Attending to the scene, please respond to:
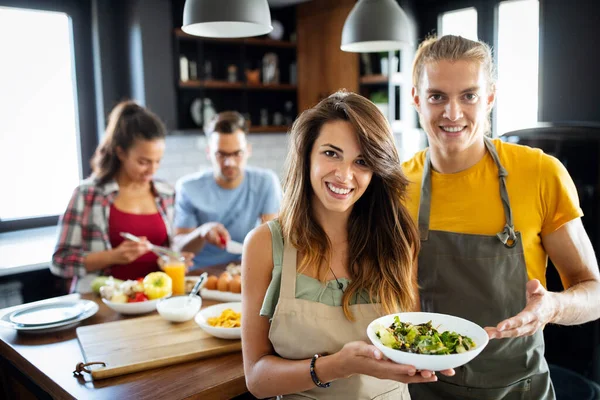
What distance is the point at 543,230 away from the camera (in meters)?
1.76

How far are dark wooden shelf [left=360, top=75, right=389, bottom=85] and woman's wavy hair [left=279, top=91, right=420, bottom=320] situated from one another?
10.7ft

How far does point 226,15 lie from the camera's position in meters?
2.04

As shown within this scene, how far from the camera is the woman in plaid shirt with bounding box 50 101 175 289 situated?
2.75 meters

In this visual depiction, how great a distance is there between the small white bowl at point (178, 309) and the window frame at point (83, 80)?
2780mm

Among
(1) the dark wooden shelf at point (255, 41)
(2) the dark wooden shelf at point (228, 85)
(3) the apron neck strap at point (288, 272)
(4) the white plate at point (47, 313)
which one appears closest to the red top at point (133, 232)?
(4) the white plate at point (47, 313)

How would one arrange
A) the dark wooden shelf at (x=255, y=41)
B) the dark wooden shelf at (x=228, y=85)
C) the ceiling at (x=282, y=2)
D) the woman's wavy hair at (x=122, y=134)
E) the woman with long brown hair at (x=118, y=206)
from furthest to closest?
the ceiling at (x=282, y=2), the dark wooden shelf at (x=255, y=41), the dark wooden shelf at (x=228, y=85), the woman's wavy hair at (x=122, y=134), the woman with long brown hair at (x=118, y=206)

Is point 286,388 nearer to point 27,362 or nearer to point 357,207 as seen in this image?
point 357,207

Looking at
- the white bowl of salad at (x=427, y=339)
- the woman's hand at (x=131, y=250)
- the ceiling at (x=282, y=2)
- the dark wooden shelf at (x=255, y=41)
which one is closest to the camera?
the white bowl of salad at (x=427, y=339)

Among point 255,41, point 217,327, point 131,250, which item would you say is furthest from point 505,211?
point 255,41

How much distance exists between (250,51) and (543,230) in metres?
4.48

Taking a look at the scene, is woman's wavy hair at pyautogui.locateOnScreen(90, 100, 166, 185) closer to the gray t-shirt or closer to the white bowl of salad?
the gray t-shirt

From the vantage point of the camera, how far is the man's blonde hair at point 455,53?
5.83 ft

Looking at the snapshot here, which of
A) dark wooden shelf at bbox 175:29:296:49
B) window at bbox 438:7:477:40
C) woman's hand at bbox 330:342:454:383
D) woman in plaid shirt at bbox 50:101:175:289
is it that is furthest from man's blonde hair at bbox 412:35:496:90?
dark wooden shelf at bbox 175:29:296:49

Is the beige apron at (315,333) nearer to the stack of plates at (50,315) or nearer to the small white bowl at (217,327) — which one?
the small white bowl at (217,327)
